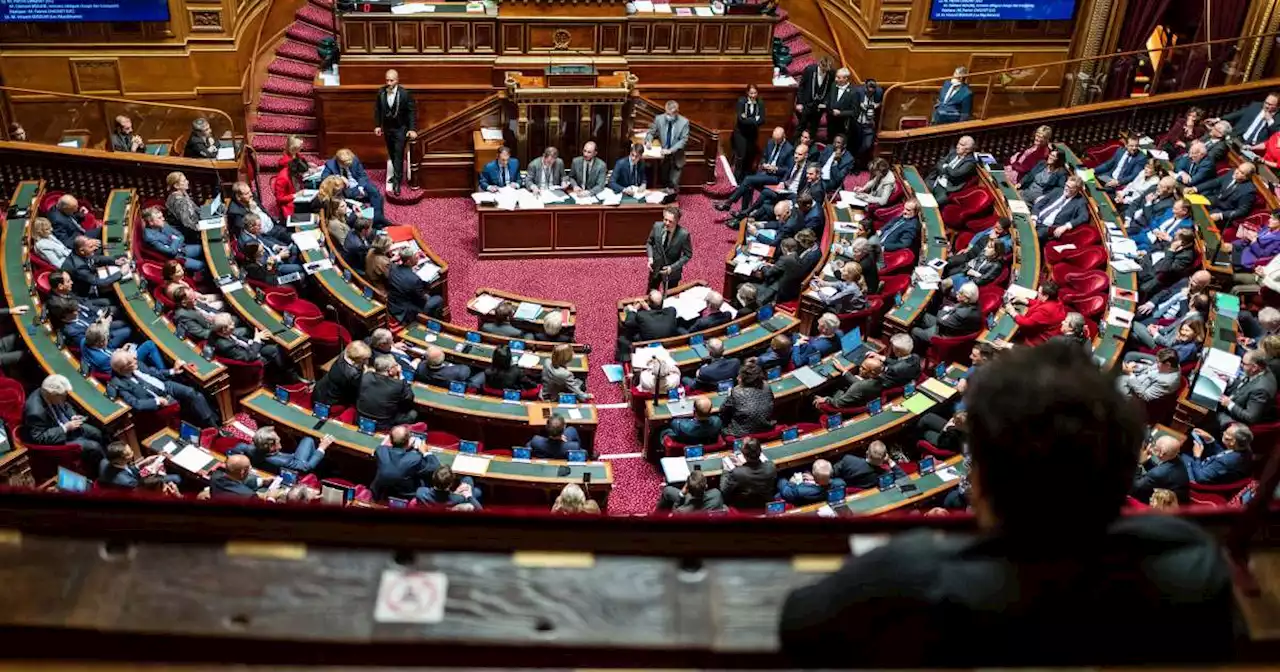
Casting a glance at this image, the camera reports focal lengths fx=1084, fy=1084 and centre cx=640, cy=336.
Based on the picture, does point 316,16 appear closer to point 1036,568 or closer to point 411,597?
point 411,597

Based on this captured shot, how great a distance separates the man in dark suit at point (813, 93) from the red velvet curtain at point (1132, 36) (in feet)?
12.9

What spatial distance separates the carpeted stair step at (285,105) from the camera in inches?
543

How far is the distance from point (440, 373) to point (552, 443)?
1.41 meters

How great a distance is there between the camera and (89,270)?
9.34 m

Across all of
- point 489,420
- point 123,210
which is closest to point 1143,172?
point 489,420

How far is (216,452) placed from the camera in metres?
7.99

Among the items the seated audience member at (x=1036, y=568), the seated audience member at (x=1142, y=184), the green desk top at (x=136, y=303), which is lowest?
the green desk top at (x=136, y=303)

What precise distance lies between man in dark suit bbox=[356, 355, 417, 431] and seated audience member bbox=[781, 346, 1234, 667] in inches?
278

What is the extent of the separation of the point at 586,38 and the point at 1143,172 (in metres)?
6.89

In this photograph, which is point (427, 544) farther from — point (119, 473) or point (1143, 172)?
point (1143, 172)

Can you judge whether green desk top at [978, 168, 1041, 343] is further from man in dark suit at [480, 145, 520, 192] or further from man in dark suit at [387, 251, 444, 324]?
man in dark suit at [480, 145, 520, 192]

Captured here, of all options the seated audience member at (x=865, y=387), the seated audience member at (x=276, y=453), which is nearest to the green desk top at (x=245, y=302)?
the seated audience member at (x=276, y=453)

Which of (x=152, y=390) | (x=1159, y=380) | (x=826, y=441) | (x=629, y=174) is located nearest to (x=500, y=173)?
(x=629, y=174)

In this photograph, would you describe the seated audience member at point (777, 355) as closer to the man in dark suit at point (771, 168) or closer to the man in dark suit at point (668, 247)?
the man in dark suit at point (668, 247)
